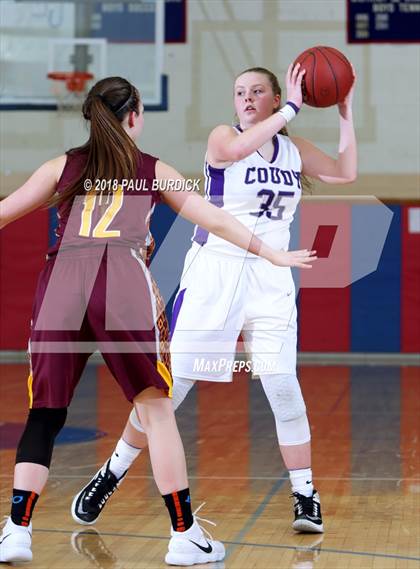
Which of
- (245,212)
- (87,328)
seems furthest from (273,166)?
(87,328)

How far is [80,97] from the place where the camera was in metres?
13.3

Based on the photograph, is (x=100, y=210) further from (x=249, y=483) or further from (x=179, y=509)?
(x=249, y=483)

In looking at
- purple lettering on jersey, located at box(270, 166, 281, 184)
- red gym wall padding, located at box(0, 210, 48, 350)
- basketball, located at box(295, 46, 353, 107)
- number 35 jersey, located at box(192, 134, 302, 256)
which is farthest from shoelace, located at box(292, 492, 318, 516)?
red gym wall padding, located at box(0, 210, 48, 350)

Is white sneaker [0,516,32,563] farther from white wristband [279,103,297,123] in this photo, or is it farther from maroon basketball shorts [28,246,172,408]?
white wristband [279,103,297,123]

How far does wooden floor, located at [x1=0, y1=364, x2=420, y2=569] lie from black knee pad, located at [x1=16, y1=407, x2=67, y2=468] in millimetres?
359

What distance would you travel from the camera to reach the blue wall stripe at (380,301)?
13.0 metres

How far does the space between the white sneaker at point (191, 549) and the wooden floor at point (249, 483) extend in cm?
6

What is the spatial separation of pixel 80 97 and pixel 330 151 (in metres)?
3.01

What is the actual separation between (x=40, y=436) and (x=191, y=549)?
623 mm

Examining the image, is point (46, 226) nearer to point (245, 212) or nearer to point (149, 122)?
point (149, 122)

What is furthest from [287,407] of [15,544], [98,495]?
[15,544]

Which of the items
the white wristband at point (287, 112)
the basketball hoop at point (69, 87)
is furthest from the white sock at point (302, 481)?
the basketball hoop at point (69, 87)

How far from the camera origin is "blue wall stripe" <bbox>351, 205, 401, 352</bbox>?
13023mm

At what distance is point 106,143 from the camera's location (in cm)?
372
